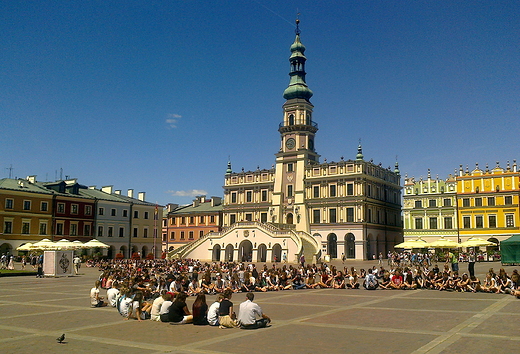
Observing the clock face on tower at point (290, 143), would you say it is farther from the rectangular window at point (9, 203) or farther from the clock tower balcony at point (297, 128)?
the rectangular window at point (9, 203)

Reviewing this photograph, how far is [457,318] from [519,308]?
424 cm

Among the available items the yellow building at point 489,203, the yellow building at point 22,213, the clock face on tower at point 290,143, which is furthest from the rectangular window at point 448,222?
the yellow building at point 22,213

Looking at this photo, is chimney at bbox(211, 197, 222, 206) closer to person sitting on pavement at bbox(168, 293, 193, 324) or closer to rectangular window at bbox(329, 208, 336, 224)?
rectangular window at bbox(329, 208, 336, 224)

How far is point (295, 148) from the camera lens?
77.9 meters

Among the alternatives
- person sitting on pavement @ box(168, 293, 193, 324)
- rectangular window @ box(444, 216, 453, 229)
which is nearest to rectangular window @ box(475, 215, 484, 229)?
rectangular window @ box(444, 216, 453, 229)

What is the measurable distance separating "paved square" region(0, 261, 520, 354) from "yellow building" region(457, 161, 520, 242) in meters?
54.6

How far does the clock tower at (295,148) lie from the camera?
7688cm

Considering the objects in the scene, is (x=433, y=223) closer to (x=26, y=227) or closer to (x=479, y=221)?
(x=479, y=221)

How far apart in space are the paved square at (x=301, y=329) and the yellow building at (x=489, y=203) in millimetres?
54587

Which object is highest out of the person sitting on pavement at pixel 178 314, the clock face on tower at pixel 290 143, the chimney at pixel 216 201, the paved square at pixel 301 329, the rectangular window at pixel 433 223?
the clock face on tower at pixel 290 143

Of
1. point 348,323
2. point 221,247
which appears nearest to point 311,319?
point 348,323

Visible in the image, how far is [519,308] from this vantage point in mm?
18625

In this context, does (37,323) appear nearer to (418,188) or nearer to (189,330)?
(189,330)

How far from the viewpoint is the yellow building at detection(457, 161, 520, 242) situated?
70.8 m
